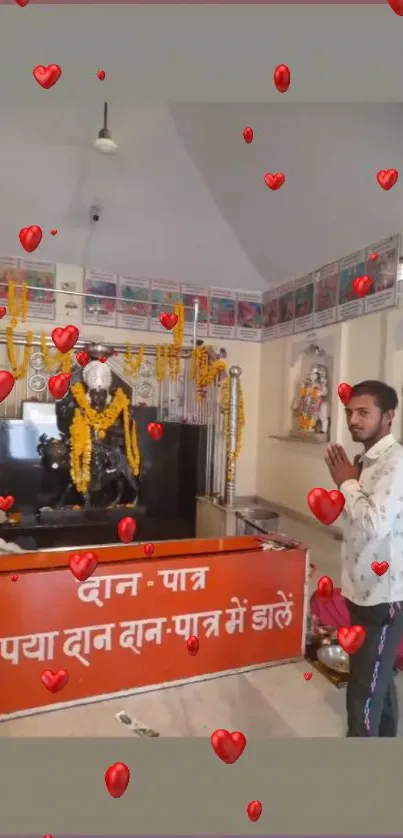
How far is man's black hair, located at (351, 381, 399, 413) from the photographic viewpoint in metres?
0.99

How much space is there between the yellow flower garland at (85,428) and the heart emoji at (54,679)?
175 cm

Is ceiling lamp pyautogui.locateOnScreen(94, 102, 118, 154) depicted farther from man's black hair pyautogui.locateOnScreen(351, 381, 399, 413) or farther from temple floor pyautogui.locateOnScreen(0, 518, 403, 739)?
temple floor pyautogui.locateOnScreen(0, 518, 403, 739)

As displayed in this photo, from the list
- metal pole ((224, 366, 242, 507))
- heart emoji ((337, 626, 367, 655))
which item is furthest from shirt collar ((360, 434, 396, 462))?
metal pole ((224, 366, 242, 507))

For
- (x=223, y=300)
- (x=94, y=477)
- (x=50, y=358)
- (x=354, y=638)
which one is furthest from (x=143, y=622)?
(x=223, y=300)

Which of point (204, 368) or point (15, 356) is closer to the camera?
point (204, 368)

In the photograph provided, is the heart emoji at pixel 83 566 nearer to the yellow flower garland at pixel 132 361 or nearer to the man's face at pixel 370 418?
the man's face at pixel 370 418

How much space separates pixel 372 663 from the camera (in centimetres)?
98

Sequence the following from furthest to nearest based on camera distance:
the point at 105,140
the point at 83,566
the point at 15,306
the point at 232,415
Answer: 1. the point at 15,306
2. the point at 232,415
3. the point at 105,140
4. the point at 83,566

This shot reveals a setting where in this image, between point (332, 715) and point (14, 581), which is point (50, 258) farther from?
point (332, 715)

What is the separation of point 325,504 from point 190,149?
2.70 metres

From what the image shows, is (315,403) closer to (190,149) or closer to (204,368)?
(204,368)

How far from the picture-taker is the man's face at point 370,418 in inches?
39.1

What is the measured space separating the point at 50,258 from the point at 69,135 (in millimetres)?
1058

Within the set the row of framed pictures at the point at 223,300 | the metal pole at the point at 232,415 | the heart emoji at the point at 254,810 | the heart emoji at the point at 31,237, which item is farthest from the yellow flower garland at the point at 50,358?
the heart emoji at the point at 254,810
